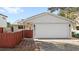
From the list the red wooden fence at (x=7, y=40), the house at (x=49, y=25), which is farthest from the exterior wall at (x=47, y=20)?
the red wooden fence at (x=7, y=40)

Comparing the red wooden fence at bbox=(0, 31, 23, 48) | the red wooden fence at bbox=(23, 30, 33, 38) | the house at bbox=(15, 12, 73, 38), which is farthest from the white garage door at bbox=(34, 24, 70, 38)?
the red wooden fence at bbox=(0, 31, 23, 48)

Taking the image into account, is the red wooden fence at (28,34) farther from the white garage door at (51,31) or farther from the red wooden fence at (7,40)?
the red wooden fence at (7,40)

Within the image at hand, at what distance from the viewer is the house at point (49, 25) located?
22469 millimetres

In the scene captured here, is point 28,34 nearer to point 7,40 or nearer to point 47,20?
point 47,20

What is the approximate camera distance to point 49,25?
22.8 meters

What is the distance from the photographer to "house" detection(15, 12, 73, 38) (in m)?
22.5

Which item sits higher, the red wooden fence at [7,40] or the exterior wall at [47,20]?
the exterior wall at [47,20]

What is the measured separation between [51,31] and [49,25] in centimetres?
73

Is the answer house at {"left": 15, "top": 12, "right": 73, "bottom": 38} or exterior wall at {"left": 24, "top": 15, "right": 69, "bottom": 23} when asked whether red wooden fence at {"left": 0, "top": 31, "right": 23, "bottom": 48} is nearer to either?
house at {"left": 15, "top": 12, "right": 73, "bottom": 38}

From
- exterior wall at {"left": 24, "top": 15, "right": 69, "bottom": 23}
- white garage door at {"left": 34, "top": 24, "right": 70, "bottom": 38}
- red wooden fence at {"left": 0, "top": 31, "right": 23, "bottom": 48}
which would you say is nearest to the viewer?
red wooden fence at {"left": 0, "top": 31, "right": 23, "bottom": 48}

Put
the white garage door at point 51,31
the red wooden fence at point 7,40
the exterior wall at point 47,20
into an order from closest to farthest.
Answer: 1. the red wooden fence at point 7,40
2. the white garage door at point 51,31
3. the exterior wall at point 47,20

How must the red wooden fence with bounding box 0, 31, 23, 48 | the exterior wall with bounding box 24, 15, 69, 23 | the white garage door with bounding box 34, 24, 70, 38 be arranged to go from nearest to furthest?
1. the red wooden fence with bounding box 0, 31, 23, 48
2. the white garage door with bounding box 34, 24, 70, 38
3. the exterior wall with bounding box 24, 15, 69, 23

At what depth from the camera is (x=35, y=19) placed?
2330cm
